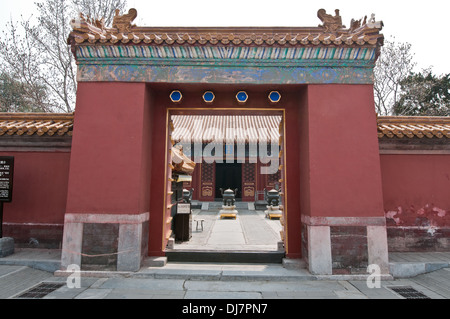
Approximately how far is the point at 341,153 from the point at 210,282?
9.93 ft

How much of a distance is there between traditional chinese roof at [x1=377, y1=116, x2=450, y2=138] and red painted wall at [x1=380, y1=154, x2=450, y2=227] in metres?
0.49

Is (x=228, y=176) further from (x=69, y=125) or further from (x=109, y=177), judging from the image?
(x=109, y=177)

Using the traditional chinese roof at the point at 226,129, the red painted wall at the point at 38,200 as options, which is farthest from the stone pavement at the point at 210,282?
the traditional chinese roof at the point at 226,129

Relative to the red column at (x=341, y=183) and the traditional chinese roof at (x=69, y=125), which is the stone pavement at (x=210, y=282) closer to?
the red column at (x=341, y=183)

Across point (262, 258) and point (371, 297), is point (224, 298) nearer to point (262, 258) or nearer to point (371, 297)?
point (262, 258)

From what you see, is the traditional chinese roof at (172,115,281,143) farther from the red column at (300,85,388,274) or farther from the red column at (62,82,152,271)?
the red column at (300,85,388,274)

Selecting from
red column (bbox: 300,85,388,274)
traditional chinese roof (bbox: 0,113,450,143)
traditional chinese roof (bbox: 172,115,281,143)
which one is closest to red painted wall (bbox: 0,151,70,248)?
traditional chinese roof (bbox: 0,113,450,143)

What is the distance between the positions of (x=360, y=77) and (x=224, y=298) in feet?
14.0

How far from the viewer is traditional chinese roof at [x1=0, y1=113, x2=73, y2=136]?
567cm

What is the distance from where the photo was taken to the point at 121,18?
545cm

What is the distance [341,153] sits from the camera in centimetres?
485

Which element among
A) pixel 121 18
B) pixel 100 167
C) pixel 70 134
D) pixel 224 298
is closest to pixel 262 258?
pixel 224 298

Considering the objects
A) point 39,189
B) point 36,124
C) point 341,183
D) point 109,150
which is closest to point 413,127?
point 341,183
